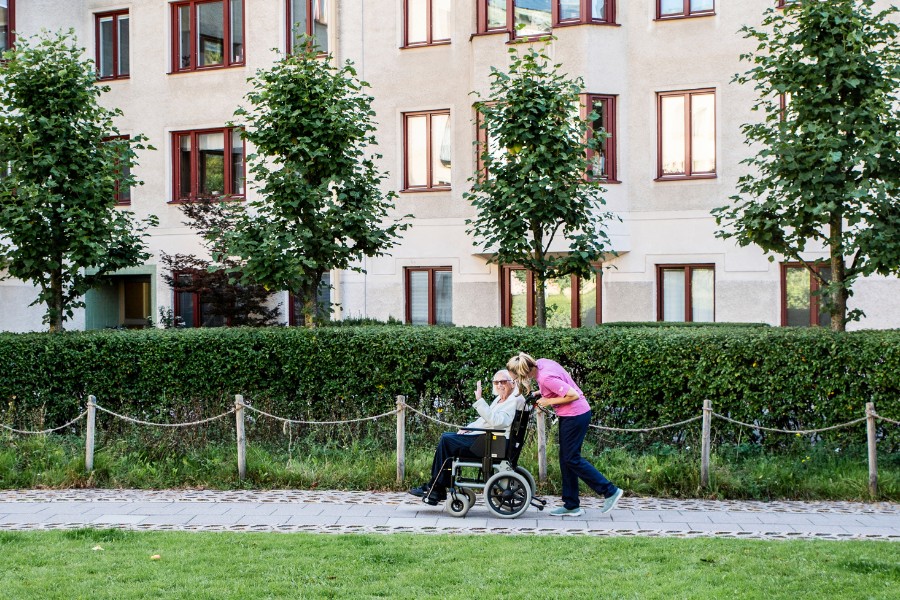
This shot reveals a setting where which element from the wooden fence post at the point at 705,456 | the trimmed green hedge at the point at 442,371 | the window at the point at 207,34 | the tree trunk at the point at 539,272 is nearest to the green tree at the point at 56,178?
the trimmed green hedge at the point at 442,371

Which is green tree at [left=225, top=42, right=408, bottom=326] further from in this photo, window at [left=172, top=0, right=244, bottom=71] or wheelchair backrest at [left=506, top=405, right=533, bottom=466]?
window at [left=172, top=0, right=244, bottom=71]

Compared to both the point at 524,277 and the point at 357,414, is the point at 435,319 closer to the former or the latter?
the point at 524,277

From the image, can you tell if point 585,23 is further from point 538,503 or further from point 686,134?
point 538,503

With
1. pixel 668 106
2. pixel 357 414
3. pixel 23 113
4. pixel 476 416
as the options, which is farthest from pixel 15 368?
pixel 668 106

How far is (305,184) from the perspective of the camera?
16.5 metres

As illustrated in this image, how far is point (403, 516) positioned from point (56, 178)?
893cm

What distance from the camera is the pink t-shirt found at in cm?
1087

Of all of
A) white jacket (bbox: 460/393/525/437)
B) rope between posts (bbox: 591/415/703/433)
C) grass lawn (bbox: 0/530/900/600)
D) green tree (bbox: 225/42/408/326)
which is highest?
green tree (bbox: 225/42/408/326)

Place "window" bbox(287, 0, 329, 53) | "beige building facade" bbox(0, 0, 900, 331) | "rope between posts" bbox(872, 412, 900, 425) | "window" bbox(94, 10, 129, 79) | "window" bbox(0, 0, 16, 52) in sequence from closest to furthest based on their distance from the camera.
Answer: "rope between posts" bbox(872, 412, 900, 425)
"beige building facade" bbox(0, 0, 900, 331)
"window" bbox(0, 0, 16, 52)
"window" bbox(287, 0, 329, 53)
"window" bbox(94, 10, 129, 79)

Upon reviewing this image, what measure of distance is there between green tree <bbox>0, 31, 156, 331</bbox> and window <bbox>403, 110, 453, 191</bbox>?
8378 mm

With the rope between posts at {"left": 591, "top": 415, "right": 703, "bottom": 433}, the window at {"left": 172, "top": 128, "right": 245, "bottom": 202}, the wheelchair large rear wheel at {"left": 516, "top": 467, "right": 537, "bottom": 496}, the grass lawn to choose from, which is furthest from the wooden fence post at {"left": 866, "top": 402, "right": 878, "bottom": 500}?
the window at {"left": 172, "top": 128, "right": 245, "bottom": 202}

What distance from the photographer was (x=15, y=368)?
50.7ft

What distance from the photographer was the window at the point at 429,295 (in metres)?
24.2

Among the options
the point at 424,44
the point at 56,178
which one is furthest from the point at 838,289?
the point at 424,44
